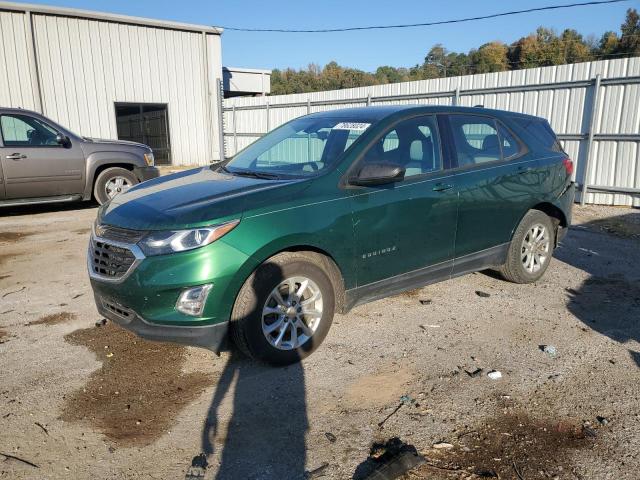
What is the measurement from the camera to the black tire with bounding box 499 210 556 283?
5.07 meters

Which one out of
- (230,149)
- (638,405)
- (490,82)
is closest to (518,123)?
(638,405)

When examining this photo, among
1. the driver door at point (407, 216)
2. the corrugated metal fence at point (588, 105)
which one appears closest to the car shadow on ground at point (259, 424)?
the driver door at point (407, 216)

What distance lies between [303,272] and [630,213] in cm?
833

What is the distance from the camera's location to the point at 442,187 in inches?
168

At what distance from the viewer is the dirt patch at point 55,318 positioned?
4.43 m

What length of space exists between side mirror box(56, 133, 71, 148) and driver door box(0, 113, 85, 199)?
0.03 meters

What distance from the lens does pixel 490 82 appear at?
1134cm

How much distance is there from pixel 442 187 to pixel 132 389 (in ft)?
9.23

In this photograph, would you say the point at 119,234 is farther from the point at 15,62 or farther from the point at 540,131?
the point at 15,62

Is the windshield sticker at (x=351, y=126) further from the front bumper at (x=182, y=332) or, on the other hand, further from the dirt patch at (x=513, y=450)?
the dirt patch at (x=513, y=450)

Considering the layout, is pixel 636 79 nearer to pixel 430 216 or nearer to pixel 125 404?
pixel 430 216

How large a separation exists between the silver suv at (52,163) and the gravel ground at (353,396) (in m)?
4.25

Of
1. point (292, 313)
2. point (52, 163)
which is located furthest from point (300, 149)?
point (52, 163)

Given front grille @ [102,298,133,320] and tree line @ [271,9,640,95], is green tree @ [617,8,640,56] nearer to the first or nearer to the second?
tree line @ [271,9,640,95]
